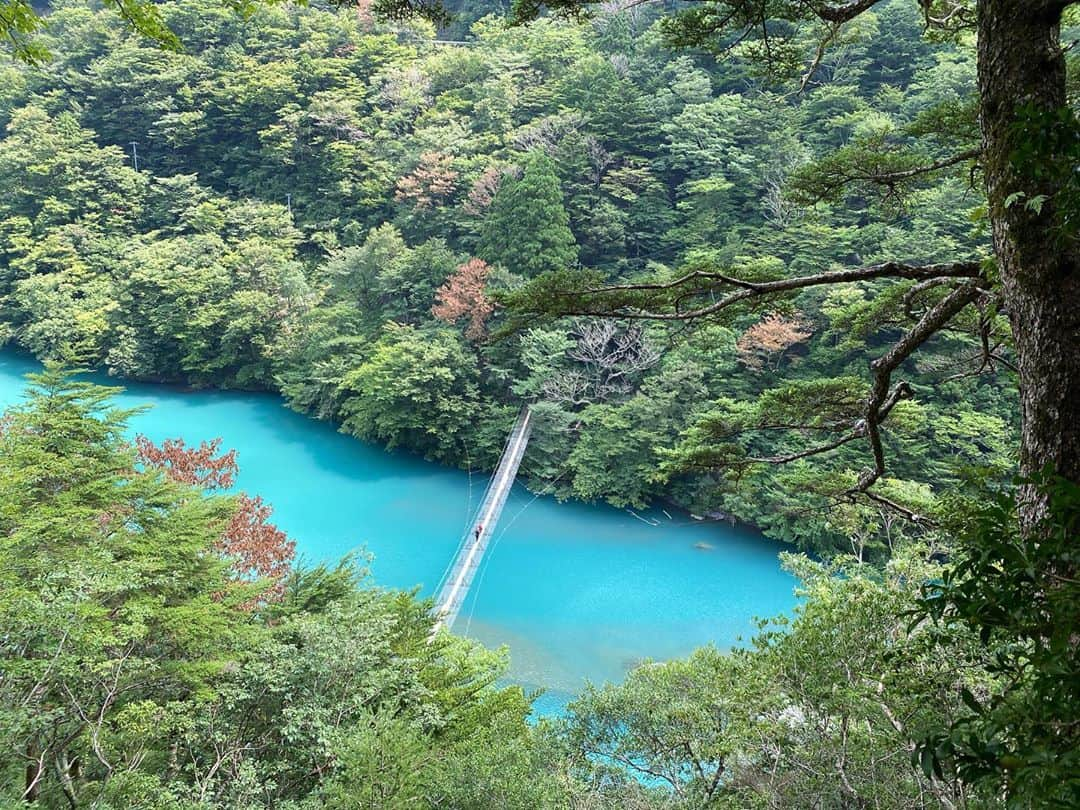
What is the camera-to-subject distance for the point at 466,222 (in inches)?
500

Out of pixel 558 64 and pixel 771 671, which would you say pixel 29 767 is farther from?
pixel 558 64

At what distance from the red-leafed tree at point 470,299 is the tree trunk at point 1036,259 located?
31.2 feet

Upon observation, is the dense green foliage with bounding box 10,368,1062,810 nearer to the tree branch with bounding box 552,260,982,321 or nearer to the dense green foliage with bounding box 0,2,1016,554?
the tree branch with bounding box 552,260,982,321

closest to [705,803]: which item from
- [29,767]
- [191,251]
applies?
[29,767]

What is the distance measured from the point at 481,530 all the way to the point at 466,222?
20.8ft

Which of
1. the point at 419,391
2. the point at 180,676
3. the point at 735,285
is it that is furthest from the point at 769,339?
the point at 180,676

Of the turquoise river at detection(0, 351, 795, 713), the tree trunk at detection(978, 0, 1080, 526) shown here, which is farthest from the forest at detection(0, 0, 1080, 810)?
the turquoise river at detection(0, 351, 795, 713)

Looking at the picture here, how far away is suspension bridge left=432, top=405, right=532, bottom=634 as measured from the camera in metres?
7.54

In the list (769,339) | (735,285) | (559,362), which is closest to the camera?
(735,285)

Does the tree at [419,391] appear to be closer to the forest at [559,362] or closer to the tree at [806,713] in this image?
the forest at [559,362]

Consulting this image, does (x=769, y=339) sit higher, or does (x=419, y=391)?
(x=769, y=339)

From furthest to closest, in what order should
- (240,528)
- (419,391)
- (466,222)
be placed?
(466,222), (419,391), (240,528)

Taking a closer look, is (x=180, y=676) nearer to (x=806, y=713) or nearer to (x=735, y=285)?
(x=806, y=713)

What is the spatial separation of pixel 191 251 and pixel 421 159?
16.1 ft
